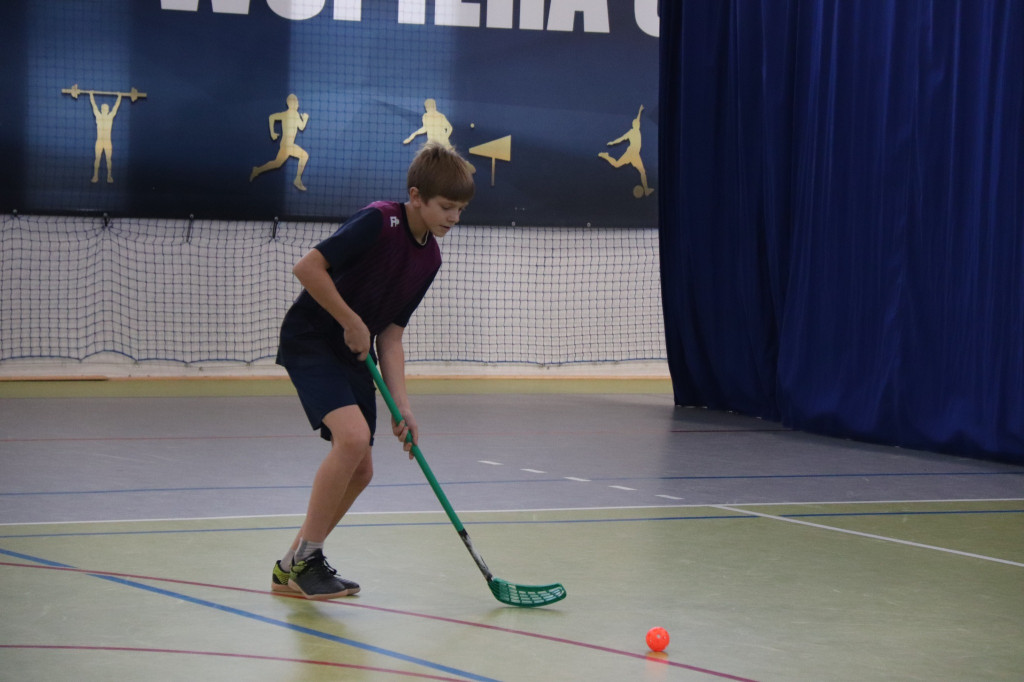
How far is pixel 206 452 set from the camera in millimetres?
5250

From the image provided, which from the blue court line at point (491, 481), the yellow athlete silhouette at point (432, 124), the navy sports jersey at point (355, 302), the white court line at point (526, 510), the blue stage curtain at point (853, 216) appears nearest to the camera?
the navy sports jersey at point (355, 302)

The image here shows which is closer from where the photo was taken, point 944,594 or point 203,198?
point 944,594

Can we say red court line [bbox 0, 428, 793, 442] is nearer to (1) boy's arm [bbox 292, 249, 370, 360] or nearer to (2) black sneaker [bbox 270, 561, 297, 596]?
(2) black sneaker [bbox 270, 561, 297, 596]

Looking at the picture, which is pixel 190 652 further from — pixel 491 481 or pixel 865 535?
pixel 491 481

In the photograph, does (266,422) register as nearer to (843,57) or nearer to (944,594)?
(843,57)

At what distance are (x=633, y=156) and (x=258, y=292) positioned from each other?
2.87 meters

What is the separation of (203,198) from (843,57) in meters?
4.39

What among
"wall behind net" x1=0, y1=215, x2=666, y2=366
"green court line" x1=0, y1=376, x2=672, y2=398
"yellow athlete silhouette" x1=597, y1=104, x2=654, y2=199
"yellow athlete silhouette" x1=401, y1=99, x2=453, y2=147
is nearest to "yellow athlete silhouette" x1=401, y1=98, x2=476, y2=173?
"yellow athlete silhouette" x1=401, y1=99, x2=453, y2=147

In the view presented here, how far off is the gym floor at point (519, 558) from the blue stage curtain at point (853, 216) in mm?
384

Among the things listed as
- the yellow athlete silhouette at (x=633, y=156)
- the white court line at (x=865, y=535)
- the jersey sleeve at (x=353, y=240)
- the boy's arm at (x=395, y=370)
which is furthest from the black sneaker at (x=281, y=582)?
the yellow athlete silhouette at (x=633, y=156)

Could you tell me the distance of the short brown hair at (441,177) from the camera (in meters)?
2.74

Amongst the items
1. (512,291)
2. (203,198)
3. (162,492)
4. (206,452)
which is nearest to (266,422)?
(206,452)

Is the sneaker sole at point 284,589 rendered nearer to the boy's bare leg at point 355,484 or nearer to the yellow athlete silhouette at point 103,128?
the boy's bare leg at point 355,484

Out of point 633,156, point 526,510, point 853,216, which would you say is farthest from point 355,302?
point 633,156
